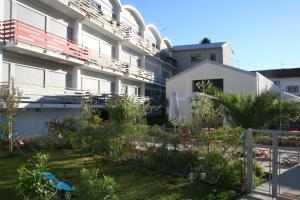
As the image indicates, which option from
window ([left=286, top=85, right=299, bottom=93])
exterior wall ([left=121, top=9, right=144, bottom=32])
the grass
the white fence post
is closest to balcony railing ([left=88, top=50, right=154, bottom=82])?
exterior wall ([left=121, top=9, right=144, bottom=32])

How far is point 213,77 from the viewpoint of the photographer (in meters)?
32.6

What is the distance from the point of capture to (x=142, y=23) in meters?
45.6

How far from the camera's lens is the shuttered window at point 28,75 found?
22203 mm

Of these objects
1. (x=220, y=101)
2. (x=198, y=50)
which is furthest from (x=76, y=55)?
(x=198, y=50)

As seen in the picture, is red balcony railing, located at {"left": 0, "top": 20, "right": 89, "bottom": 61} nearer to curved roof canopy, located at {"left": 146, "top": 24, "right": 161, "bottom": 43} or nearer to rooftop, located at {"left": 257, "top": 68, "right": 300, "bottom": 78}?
curved roof canopy, located at {"left": 146, "top": 24, "right": 161, "bottom": 43}

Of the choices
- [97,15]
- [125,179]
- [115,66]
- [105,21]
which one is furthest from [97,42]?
[125,179]

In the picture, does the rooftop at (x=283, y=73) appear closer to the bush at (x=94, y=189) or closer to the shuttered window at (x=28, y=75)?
the shuttered window at (x=28, y=75)

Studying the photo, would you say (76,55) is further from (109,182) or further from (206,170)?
(109,182)

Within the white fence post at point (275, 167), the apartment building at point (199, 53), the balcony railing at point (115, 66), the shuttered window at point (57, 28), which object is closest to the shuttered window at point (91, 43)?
the balcony railing at point (115, 66)

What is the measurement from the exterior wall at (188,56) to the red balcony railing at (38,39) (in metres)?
29.9

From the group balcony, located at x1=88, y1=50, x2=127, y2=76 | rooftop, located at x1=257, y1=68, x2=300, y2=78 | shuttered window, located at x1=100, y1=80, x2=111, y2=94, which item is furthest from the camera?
rooftop, located at x1=257, y1=68, x2=300, y2=78

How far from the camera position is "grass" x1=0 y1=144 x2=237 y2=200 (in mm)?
9273

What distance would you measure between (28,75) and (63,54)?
123 inches

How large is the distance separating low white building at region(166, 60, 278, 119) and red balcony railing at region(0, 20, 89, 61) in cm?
845
